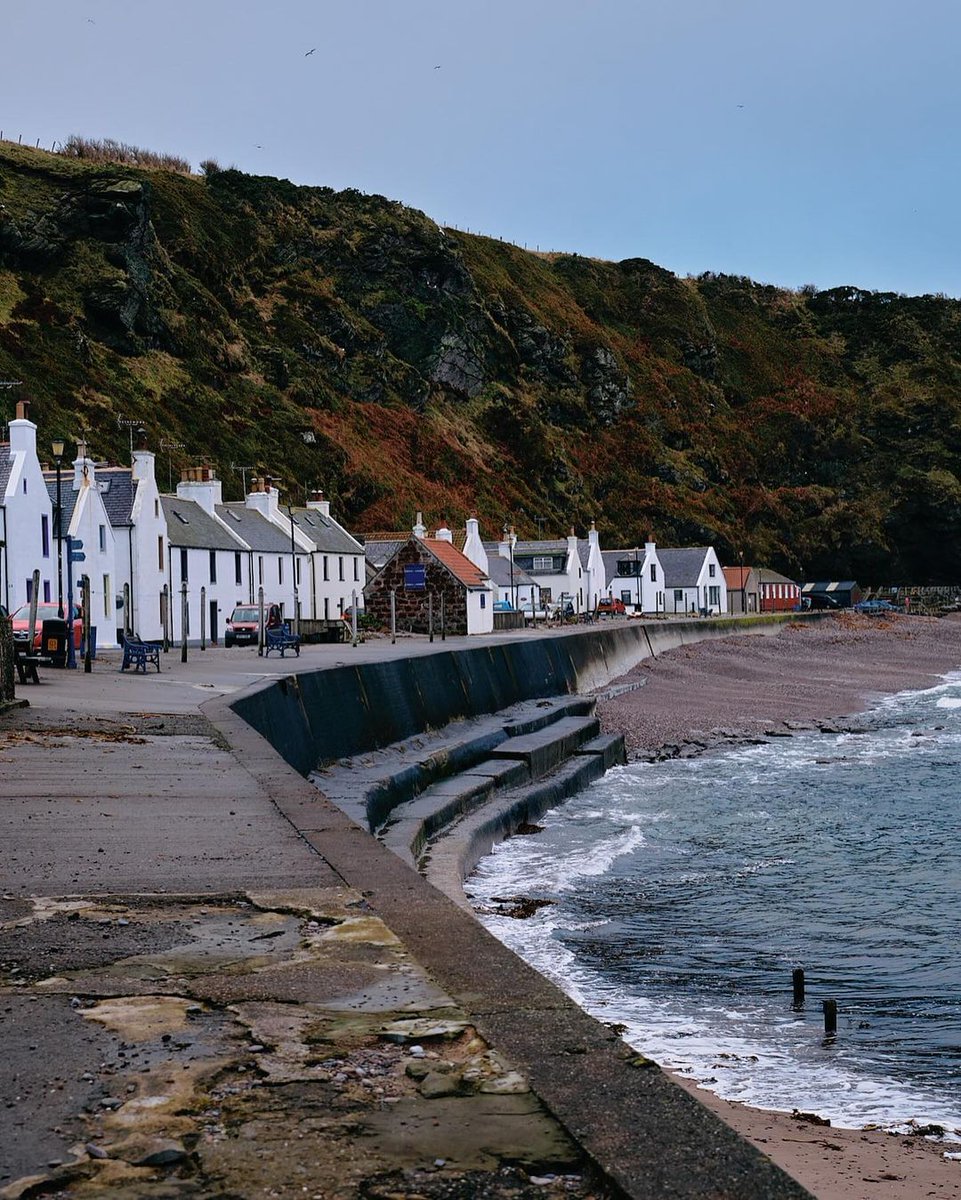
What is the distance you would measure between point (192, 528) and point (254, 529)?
8307mm

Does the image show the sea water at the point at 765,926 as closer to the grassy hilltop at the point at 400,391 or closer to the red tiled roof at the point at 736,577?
the grassy hilltop at the point at 400,391

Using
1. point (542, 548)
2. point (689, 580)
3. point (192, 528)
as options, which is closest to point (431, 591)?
point (192, 528)

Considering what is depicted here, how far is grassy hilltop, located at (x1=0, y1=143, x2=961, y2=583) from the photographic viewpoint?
109938 mm

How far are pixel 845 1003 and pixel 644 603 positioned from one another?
104434 mm

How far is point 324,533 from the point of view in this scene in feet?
262

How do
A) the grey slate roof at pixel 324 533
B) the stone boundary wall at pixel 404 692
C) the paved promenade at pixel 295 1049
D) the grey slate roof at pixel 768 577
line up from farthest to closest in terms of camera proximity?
the grey slate roof at pixel 768 577, the grey slate roof at pixel 324 533, the stone boundary wall at pixel 404 692, the paved promenade at pixel 295 1049

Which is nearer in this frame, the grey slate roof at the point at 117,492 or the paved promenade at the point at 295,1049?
the paved promenade at the point at 295,1049

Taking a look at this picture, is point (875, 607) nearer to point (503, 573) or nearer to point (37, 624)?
point (503, 573)

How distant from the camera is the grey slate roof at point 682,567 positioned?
121 meters

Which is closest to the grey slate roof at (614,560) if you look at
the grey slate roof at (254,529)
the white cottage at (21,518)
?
the grey slate roof at (254,529)

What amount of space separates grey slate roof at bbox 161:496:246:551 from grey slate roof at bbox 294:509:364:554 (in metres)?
11.0

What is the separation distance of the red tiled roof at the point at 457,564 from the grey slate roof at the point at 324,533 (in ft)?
23.8

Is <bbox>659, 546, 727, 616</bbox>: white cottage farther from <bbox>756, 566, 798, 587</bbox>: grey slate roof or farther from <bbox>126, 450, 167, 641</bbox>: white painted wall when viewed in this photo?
<bbox>126, 450, 167, 641</bbox>: white painted wall

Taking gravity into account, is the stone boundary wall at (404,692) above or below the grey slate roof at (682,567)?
below
